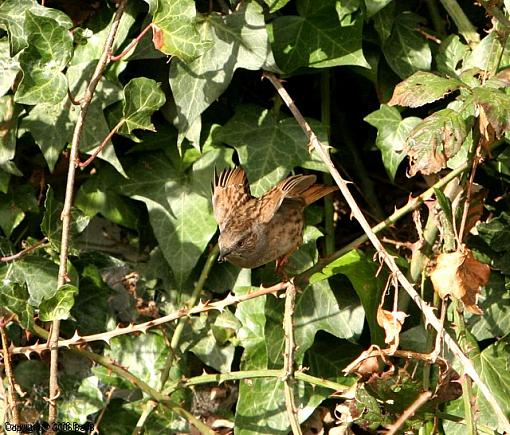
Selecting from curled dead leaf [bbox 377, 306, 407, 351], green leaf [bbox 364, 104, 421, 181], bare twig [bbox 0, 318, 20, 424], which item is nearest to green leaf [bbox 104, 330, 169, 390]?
bare twig [bbox 0, 318, 20, 424]

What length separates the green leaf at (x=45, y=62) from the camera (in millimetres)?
2646

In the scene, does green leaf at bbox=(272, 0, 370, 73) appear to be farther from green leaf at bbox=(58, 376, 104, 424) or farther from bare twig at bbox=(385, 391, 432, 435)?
green leaf at bbox=(58, 376, 104, 424)

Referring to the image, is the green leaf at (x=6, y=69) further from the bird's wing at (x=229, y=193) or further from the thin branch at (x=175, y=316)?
the thin branch at (x=175, y=316)

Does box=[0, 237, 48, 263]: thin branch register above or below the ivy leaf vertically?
below

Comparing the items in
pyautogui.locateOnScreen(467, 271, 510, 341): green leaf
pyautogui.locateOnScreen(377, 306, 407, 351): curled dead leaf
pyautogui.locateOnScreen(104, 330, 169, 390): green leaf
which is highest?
pyautogui.locateOnScreen(377, 306, 407, 351): curled dead leaf

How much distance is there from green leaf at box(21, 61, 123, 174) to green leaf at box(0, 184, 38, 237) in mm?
259

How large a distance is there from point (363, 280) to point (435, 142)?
65 centimetres

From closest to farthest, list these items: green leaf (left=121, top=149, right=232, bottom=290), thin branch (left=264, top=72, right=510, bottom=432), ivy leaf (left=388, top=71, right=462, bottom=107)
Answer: thin branch (left=264, top=72, right=510, bottom=432) < ivy leaf (left=388, top=71, right=462, bottom=107) < green leaf (left=121, top=149, right=232, bottom=290)

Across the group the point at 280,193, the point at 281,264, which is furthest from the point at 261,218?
the point at 281,264

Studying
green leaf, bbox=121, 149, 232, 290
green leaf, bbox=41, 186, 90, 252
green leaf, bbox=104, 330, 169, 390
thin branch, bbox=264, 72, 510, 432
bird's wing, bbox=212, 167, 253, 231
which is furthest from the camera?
green leaf, bbox=104, 330, 169, 390

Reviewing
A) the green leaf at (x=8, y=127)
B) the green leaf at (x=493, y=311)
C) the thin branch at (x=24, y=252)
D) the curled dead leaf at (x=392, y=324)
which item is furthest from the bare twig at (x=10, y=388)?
the green leaf at (x=493, y=311)

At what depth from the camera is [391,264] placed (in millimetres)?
2510

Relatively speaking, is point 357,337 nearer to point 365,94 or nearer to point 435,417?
point 435,417

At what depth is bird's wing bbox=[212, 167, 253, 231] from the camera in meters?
2.88
